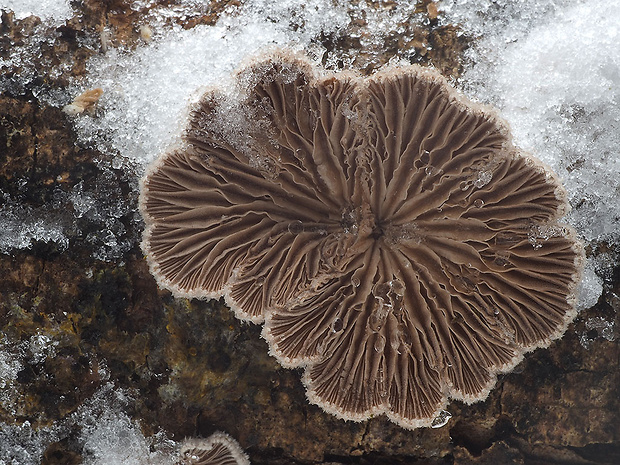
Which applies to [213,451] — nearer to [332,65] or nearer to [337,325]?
[337,325]

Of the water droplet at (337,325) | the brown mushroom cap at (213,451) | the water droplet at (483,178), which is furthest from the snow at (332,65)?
the water droplet at (337,325)

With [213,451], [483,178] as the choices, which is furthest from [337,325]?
[213,451]

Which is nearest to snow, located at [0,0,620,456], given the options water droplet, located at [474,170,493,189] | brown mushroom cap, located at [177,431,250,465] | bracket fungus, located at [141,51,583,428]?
brown mushroom cap, located at [177,431,250,465]

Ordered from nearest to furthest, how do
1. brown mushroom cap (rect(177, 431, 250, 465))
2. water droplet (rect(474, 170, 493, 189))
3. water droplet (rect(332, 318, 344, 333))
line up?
water droplet (rect(474, 170, 493, 189)) < water droplet (rect(332, 318, 344, 333)) < brown mushroom cap (rect(177, 431, 250, 465))

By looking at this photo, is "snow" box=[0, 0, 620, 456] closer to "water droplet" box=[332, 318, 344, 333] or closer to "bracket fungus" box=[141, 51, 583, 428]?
"bracket fungus" box=[141, 51, 583, 428]

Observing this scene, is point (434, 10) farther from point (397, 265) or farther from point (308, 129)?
point (397, 265)

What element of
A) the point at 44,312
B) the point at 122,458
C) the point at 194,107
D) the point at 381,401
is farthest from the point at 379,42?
the point at 122,458
